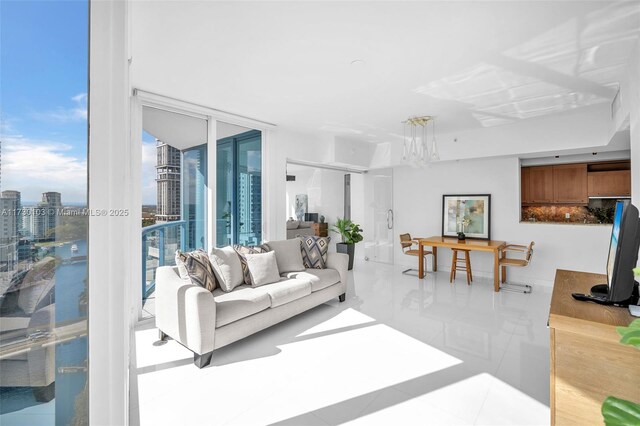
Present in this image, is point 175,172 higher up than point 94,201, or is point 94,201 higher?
point 175,172

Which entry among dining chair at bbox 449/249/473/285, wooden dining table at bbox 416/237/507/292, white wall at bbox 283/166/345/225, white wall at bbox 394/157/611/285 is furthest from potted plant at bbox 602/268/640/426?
white wall at bbox 283/166/345/225

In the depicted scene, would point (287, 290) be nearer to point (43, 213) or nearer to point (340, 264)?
point (340, 264)

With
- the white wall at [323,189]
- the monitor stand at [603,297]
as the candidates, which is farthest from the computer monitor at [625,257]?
the white wall at [323,189]

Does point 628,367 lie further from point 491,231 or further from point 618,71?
point 491,231

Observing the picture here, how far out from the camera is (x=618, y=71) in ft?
9.83

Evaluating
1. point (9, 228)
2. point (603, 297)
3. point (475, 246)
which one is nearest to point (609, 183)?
point (475, 246)

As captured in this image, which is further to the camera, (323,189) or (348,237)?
(323,189)

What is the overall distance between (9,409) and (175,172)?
3.59 m

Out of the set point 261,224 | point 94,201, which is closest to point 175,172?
point 261,224

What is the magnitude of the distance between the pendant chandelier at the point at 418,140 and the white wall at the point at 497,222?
80cm

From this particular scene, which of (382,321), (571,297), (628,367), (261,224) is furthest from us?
(261,224)

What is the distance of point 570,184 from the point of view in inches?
232

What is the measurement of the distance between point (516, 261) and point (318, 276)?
10.9 feet

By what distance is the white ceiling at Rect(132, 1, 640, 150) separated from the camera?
212 centimetres
